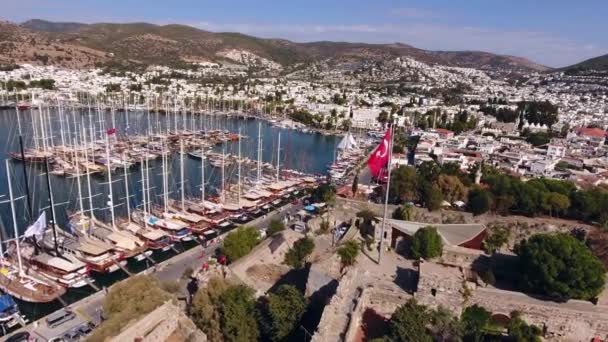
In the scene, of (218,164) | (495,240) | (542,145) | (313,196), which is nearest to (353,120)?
(542,145)

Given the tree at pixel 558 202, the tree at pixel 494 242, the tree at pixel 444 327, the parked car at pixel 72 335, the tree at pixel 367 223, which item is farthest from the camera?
the tree at pixel 558 202

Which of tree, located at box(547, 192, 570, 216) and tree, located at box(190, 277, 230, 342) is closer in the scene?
tree, located at box(190, 277, 230, 342)

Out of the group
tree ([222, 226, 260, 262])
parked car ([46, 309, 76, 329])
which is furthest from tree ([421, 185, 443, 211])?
parked car ([46, 309, 76, 329])

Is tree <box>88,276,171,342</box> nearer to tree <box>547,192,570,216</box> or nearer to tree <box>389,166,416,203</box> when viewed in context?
tree <box>389,166,416,203</box>

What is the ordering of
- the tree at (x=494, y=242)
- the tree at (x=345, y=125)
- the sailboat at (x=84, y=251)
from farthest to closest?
the tree at (x=345, y=125) → the sailboat at (x=84, y=251) → the tree at (x=494, y=242)

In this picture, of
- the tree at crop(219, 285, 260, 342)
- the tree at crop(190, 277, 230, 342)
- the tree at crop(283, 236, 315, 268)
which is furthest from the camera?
the tree at crop(283, 236, 315, 268)

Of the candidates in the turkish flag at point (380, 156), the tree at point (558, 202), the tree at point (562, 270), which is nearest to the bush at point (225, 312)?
the turkish flag at point (380, 156)

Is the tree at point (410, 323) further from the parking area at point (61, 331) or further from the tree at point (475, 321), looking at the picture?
the parking area at point (61, 331)
